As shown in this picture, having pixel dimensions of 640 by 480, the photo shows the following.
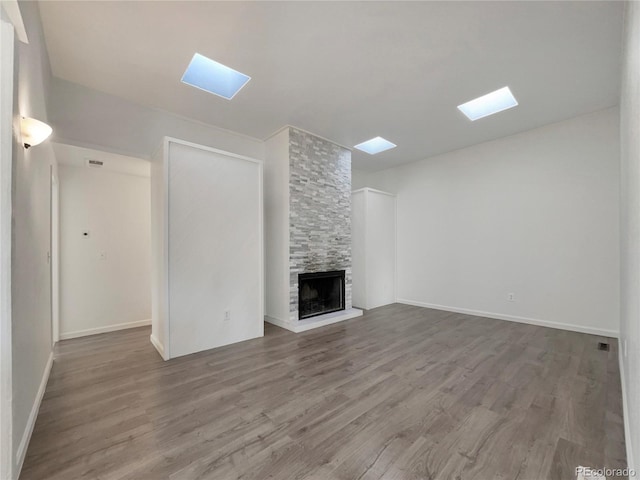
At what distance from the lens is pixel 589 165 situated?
153 inches

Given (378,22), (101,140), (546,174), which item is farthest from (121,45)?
(546,174)

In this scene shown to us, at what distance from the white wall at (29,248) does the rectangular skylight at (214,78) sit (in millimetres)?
1241

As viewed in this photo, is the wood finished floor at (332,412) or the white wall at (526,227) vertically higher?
the white wall at (526,227)

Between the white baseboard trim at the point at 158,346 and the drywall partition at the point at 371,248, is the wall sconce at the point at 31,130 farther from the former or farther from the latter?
the drywall partition at the point at 371,248

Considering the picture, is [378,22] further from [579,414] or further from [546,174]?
[546,174]

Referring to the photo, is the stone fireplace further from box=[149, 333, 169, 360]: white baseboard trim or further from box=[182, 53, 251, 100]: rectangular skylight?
box=[149, 333, 169, 360]: white baseboard trim

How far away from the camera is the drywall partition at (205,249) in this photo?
3088 millimetres

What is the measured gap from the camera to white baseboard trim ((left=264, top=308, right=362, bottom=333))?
13.4 ft

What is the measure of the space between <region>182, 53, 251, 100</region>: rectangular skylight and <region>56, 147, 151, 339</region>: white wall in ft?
4.87

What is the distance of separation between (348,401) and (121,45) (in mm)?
3833

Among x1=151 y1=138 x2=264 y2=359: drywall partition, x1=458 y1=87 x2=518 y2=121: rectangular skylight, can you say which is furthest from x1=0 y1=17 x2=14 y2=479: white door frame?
x1=458 y1=87 x2=518 y2=121: rectangular skylight

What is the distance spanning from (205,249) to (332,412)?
2334mm

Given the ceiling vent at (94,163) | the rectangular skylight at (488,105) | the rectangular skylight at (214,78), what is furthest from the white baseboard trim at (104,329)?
the rectangular skylight at (488,105)

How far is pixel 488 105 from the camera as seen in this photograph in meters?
3.83
